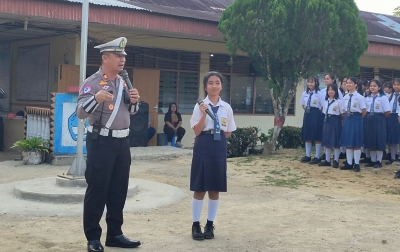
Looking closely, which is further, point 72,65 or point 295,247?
point 72,65

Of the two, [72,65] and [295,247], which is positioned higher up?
[72,65]

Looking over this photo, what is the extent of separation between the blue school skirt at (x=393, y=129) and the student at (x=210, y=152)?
7025 millimetres

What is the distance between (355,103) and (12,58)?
997 cm

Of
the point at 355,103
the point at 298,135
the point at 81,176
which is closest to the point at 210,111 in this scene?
the point at 81,176

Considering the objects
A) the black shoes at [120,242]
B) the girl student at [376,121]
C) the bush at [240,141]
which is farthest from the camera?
the bush at [240,141]

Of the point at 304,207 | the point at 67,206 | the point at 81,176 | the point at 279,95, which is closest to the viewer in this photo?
the point at 67,206

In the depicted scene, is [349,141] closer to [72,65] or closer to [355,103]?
[355,103]

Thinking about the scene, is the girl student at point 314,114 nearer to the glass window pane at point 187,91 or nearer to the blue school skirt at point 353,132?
the blue school skirt at point 353,132

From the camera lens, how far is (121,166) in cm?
537

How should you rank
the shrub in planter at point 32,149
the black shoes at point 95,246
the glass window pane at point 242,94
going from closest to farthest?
the black shoes at point 95,246, the shrub in planter at point 32,149, the glass window pane at point 242,94

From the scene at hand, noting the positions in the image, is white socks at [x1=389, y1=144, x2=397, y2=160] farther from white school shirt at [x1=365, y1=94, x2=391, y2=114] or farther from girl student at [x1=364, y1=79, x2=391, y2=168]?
white school shirt at [x1=365, y1=94, x2=391, y2=114]

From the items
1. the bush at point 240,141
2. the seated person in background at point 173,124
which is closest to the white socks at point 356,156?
the bush at point 240,141

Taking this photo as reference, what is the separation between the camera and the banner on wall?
16.5 m

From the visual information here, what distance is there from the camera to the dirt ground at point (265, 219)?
5.65 metres
